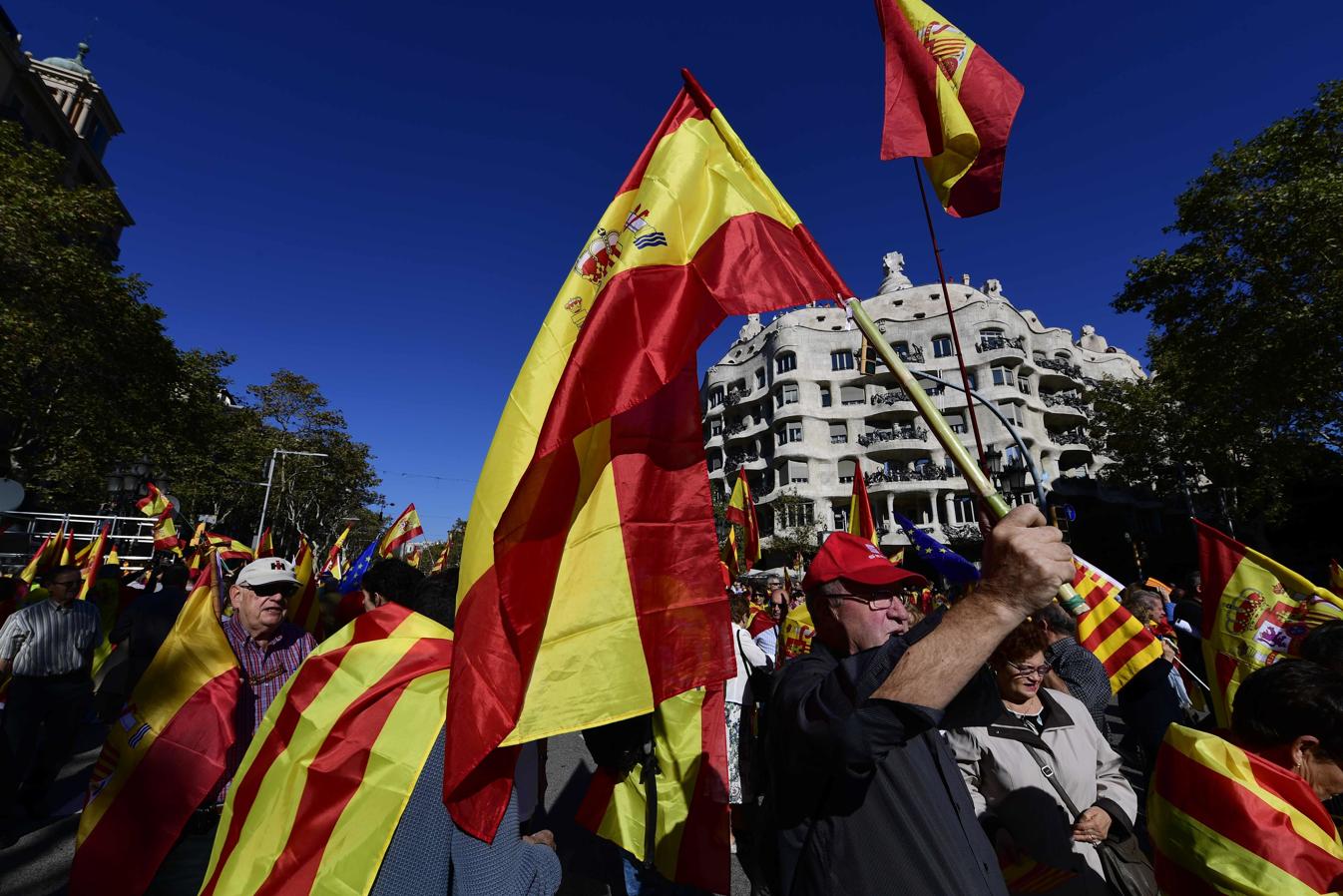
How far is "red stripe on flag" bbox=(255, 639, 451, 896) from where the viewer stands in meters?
2.09

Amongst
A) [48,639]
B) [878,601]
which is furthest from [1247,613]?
[48,639]

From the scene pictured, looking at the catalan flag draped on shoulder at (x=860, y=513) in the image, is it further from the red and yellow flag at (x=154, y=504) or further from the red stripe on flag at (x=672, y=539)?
the red and yellow flag at (x=154, y=504)

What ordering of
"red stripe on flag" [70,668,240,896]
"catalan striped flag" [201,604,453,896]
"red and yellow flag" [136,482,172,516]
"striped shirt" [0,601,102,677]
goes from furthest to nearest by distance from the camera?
"red and yellow flag" [136,482,172,516]
"striped shirt" [0,601,102,677]
"red stripe on flag" [70,668,240,896]
"catalan striped flag" [201,604,453,896]

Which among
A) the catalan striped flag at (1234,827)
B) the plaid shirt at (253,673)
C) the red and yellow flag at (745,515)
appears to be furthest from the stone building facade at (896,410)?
the catalan striped flag at (1234,827)

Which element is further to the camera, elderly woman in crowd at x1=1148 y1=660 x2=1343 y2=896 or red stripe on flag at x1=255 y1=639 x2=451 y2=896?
red stripe on flag at x1=255 y1=639 x2=451 y2=896

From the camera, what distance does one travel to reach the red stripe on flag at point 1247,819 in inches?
66.0

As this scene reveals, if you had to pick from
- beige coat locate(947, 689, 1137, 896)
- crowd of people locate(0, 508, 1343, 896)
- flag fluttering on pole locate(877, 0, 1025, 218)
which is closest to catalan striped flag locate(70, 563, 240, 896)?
crowd of people locate(0, 508, 1343, 896)

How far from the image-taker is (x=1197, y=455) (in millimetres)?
23391

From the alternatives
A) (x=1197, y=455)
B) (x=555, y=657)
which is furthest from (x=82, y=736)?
(x=1197, y=455)

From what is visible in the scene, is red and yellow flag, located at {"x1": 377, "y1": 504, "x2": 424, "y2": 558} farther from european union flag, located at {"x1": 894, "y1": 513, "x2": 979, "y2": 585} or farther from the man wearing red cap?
the man wearing red cap

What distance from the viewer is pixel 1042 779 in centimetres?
273

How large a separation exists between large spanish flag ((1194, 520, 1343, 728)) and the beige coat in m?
1.74

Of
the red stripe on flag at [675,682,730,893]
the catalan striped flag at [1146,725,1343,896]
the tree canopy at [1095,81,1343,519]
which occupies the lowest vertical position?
the red stripe on flag at [675,682,730,893]

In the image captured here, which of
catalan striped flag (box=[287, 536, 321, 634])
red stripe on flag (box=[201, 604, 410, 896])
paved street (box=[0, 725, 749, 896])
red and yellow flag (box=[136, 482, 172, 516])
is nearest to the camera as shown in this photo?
red stripe on flag (box=[201, 604, 410, 896])
